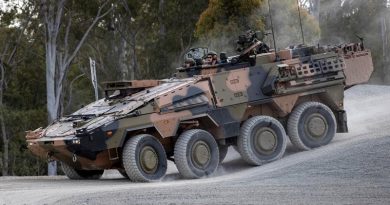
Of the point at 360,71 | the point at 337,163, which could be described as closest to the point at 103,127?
the point at 337,163

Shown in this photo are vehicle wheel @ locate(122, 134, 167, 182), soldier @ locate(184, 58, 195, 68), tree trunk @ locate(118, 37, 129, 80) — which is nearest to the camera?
vehicle wheel @ locate(122, 134, 167, 182)

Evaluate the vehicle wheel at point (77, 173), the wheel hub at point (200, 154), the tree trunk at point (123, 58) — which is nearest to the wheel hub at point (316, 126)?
the wheel hub at point (200, 154)

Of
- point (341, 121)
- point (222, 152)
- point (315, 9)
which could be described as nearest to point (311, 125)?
point (341, 121)

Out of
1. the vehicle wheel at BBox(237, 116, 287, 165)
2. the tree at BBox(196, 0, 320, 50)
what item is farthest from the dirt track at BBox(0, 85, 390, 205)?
the tree at BBox(196, 0, 320, 50)

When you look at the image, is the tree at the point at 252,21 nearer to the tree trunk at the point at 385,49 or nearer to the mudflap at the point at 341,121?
the mudflap at the point at 341,121

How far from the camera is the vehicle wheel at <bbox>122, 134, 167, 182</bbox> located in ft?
45.5

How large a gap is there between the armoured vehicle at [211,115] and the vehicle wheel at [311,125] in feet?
0.07

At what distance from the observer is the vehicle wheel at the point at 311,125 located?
1616cm

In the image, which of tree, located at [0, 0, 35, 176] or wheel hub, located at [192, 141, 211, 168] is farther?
tree, located at [0, 0, 35, 176]

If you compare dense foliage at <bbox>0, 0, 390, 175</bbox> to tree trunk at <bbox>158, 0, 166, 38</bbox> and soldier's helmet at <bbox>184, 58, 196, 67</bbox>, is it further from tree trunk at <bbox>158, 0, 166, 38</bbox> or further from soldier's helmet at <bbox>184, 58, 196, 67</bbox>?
soldier's helmet at <bbox>184, 58, 196, 67</bbox>

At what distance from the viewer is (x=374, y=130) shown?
17.9m

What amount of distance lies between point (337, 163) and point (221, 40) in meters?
15.4

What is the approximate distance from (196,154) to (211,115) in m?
0.90

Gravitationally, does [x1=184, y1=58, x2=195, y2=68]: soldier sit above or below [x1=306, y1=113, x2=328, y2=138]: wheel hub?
above
